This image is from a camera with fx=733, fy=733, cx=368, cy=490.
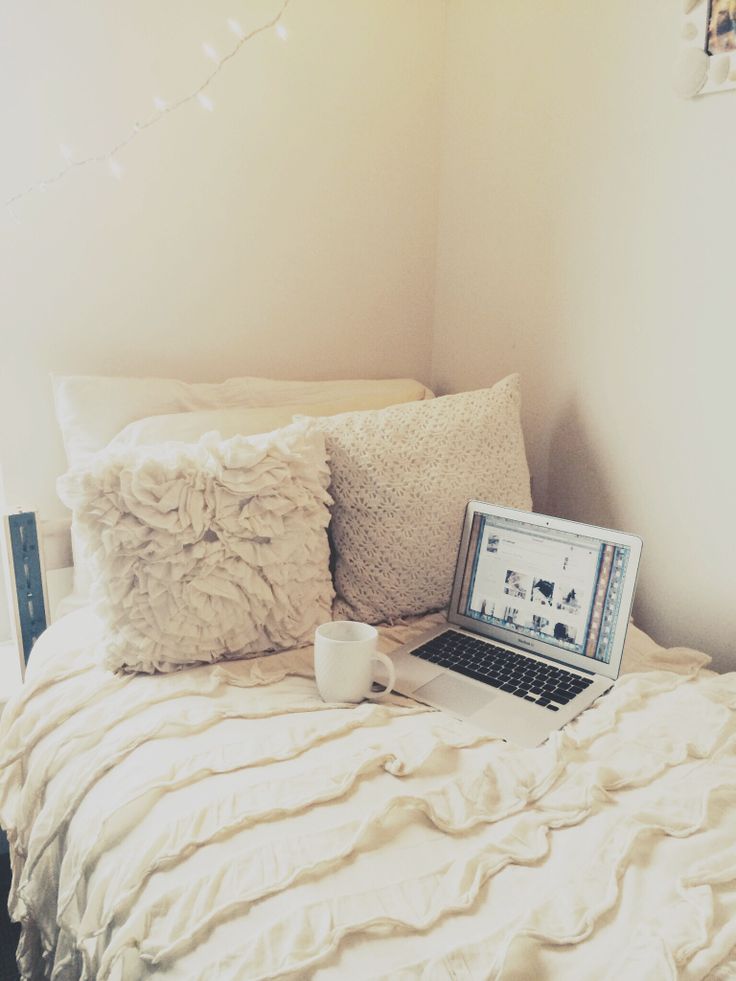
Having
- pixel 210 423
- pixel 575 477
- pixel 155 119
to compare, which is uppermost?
pixel 155 119

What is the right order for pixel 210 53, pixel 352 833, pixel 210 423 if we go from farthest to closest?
pixel 210 53 → pixel 210 423 → pixel 352 833

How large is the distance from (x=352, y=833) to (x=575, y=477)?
95 centimetres

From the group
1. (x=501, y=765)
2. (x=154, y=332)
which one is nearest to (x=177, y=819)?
(x=501, y=765)

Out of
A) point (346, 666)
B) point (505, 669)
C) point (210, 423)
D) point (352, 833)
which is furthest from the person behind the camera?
point (210, 423)

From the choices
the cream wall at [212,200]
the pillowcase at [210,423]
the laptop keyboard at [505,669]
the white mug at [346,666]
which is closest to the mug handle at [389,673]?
the white mug at [346,666]

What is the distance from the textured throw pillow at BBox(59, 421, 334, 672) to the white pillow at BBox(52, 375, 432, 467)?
0.28m

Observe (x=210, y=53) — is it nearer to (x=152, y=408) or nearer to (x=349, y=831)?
(x=152, y=408)

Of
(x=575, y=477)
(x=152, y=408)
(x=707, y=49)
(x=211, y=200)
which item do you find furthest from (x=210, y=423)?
(x=707, y=49)

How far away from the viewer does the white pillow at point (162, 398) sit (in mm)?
1319

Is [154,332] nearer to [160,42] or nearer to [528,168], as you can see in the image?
[160,42]

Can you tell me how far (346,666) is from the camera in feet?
3.28

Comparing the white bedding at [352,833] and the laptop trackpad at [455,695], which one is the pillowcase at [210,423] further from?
the laptop trackpad at [455,695]

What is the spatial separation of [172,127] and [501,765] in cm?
129

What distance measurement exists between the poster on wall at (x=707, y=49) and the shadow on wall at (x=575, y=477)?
1.88 ft
